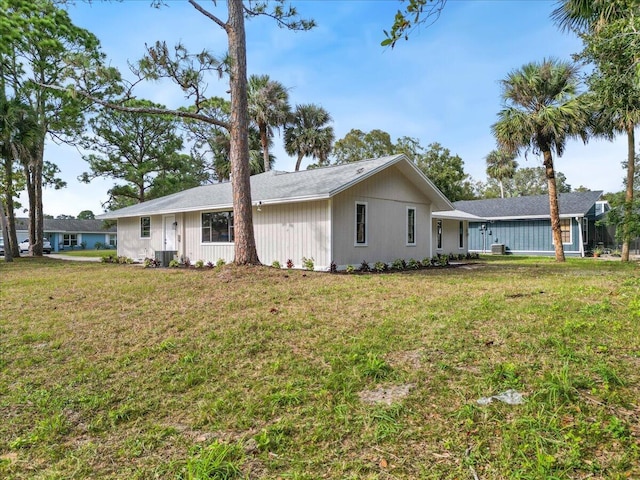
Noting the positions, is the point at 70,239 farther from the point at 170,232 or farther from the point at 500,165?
the point at 500,165

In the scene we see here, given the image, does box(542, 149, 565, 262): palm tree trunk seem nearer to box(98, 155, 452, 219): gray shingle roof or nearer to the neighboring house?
box(98, 155, 452, 219): gray shingle roof

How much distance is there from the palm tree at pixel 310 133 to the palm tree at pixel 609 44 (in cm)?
1871

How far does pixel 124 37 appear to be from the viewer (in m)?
10.9

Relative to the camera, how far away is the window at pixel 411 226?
1552 centimetres

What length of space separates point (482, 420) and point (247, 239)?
757 cm

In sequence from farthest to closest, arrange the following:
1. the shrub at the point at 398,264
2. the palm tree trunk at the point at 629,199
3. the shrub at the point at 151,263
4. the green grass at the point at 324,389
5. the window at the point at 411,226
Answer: the shrub at the point at 151,263 → the window at the point at 411,226 → the palm tree trunk at the point at 629,199 → the shrub at the point at 398,264 → the green grass at the point at 324,389

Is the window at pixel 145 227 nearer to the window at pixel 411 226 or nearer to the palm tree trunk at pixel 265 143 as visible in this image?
the palm tree trunk at pixel 265 143

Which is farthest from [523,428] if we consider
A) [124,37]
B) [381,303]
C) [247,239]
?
[124,37]

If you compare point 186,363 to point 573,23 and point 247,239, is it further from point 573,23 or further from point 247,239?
point 573,23

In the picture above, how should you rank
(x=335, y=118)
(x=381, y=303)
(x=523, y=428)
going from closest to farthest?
Answer: (x=523, y=428), (x=381, y=303), (x=335, y=118)

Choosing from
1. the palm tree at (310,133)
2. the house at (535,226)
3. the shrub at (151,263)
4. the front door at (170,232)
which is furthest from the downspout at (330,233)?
the palm tree at (310,133)

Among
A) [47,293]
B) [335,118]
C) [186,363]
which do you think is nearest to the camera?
[186,363]

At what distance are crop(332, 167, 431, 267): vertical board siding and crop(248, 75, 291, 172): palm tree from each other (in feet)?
37.2

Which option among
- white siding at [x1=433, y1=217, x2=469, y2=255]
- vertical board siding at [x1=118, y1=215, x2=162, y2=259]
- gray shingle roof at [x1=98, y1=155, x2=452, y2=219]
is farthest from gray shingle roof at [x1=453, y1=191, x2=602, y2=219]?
vertical board siding at [x1=118, y1=215, x2=162, y2=259]
